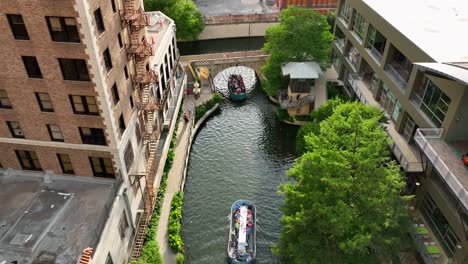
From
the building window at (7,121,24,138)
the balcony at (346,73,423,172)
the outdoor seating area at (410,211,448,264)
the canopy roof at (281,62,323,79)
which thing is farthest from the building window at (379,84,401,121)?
the building window at (7,121,24,138)

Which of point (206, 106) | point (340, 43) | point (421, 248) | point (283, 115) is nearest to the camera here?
point (421, 248)

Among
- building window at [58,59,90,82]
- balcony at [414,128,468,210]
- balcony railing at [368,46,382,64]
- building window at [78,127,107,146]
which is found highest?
building window at [58,59,90,82]

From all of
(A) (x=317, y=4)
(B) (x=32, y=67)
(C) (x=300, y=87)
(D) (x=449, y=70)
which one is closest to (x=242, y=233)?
(D) (x=449, y=70)

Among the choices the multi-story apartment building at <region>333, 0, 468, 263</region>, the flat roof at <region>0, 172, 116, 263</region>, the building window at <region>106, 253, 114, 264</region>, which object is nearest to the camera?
the flat roof at <region>0, 172, 116, 263</region>

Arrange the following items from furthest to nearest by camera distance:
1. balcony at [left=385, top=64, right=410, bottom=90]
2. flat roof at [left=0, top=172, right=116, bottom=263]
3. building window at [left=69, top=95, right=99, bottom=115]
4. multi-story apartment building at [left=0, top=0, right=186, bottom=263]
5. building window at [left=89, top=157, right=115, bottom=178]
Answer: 1. balcony at [left=385, top=64, right=410, bottom=90]
2. building window at [left=89, top=157, right=115, bottom=178]
3. building window at [left=69, top=95, right=99, bottom=115]
4. flat roof at [left=0, top=172, right=116, bottom=263]
5. multi-story apartment building at [left=0, top=0, right=186, bottom=263]

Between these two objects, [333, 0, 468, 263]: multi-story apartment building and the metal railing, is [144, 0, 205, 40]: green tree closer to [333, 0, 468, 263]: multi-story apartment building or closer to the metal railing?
[333, 0, 468, 263]: multi-story apartment building

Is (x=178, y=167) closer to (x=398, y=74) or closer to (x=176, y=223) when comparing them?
(x=176, y=223)

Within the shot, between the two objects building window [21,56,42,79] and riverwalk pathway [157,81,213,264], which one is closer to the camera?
building window [21,56,42,79]

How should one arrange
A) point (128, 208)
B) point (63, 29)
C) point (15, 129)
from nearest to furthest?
point (63, 29) → point (15, 129) → point (128, 208)

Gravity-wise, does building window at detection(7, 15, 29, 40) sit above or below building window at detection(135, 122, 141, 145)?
above
